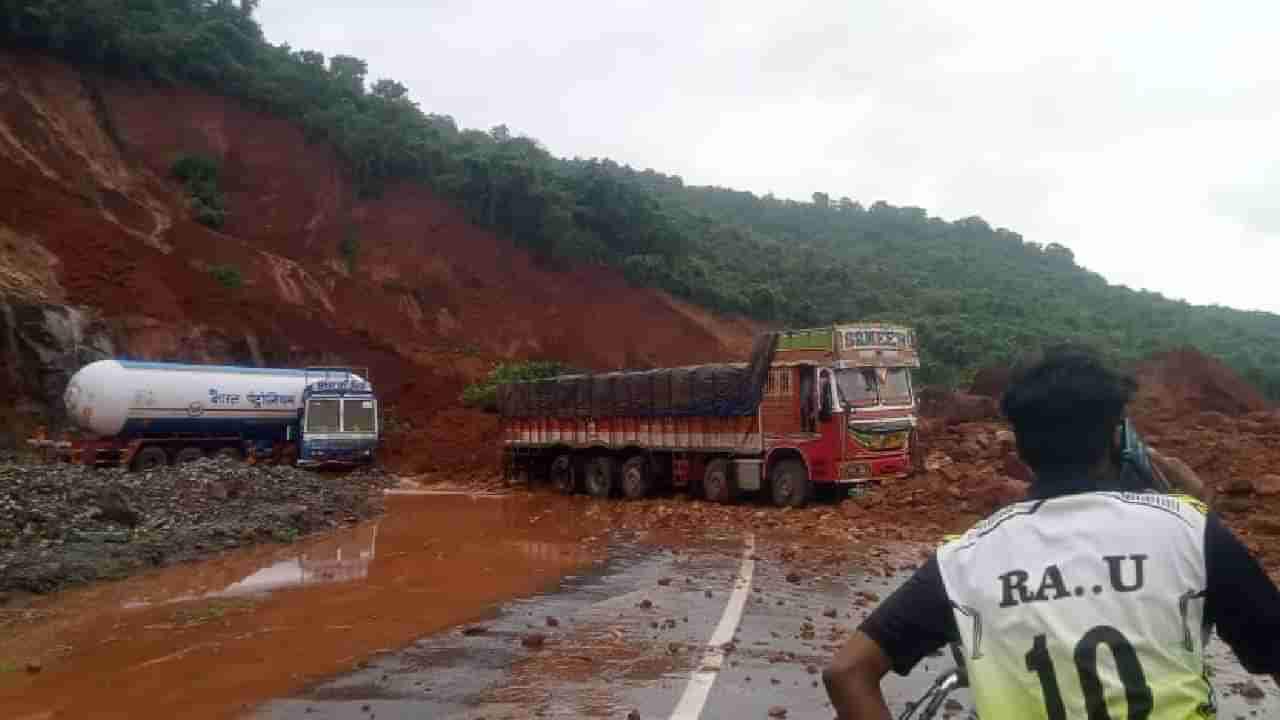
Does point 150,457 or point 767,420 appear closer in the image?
point 767,420

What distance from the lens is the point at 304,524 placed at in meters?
17.7

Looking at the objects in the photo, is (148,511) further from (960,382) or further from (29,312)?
(960,382)

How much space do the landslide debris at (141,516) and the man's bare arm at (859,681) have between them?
36.6ft

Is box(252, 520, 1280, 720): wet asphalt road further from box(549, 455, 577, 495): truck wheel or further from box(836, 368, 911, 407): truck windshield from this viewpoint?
box(549, 455, 577, 495): truck wheel

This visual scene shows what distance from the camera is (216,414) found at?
2997 centimetres

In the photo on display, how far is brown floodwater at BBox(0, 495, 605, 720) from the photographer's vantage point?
706 centimetres

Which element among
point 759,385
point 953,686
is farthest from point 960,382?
point 953,686

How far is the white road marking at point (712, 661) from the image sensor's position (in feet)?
20.5

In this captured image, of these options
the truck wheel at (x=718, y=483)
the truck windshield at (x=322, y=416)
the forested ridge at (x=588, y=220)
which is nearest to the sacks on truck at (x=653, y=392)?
the truck wheel at (x=718, y=483)

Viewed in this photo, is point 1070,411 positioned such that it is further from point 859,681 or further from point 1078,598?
point 859,681

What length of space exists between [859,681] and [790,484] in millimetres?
16220

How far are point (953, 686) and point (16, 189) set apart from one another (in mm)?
41771

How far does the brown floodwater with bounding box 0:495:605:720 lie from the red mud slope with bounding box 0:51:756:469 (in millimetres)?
18223

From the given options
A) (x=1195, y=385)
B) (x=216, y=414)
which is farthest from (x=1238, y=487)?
(x=216, y=414)
